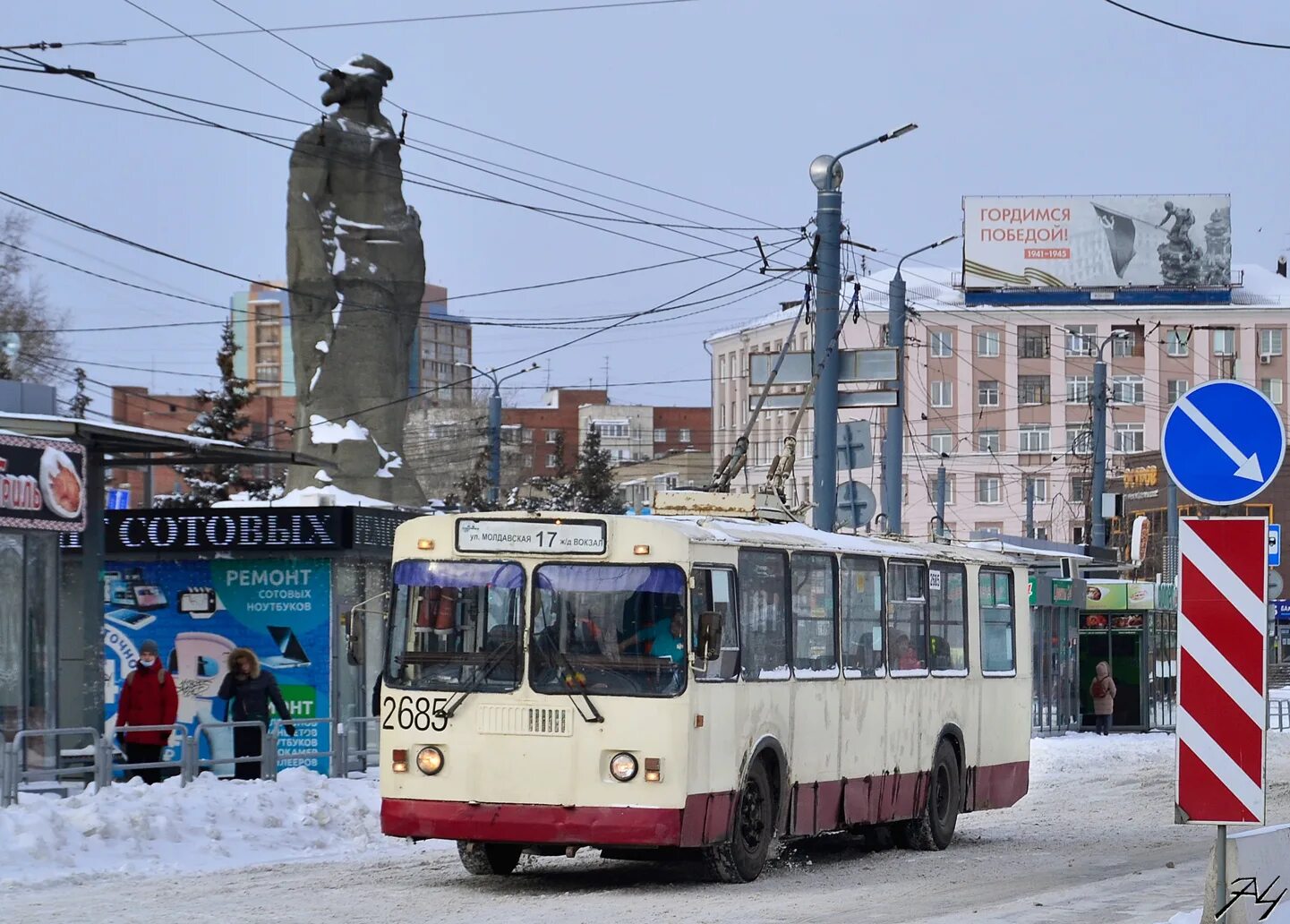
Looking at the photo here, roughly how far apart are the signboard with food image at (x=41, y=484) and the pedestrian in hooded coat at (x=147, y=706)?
4.48ft

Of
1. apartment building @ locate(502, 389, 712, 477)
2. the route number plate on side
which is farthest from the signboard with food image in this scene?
apartment building @ locate(502, 389, 712, 477)

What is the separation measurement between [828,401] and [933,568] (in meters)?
6.96

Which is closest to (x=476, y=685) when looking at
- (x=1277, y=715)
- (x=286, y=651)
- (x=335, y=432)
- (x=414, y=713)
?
(x=414, y=713)

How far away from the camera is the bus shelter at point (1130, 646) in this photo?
3866 cm

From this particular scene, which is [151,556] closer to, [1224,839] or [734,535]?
[734,535]

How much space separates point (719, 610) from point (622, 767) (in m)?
1.31

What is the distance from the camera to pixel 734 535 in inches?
574

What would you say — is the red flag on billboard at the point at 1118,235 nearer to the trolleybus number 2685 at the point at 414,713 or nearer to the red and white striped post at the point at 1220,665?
the trolleybus number 2685 at the point at 414,713

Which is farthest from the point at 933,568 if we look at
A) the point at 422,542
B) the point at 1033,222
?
the point at 1033,222

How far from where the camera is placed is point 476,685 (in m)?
13.8

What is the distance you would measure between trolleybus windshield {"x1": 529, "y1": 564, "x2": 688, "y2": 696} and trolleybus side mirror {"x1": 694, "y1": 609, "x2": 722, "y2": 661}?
6.6 inches

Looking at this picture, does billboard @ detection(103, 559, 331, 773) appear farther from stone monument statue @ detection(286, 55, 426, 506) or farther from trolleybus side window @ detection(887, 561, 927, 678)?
stone monument statue @ detection(286, 55, 426, 506)

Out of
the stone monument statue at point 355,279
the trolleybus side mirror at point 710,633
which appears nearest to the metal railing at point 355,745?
the trolleybus side mirror at point 710,633

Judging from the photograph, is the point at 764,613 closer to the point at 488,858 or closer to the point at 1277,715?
the point at 488,858
